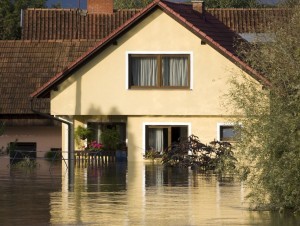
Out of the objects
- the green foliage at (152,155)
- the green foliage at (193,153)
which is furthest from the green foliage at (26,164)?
the green foliage at (152,155)

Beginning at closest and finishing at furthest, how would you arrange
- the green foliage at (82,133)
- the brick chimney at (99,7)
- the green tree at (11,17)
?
the green foliage at (82,133) → the brick chimney at (99,7) → the green tree at (11,17)

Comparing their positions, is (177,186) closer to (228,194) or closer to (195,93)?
(228,194)

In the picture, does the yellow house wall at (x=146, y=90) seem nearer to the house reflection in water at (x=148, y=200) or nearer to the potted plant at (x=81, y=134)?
the potted plant at (x=81, y=134)

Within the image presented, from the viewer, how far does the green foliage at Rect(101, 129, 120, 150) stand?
4444 centimetres

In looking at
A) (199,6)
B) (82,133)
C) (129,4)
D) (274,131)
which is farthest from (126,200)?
(129,4)

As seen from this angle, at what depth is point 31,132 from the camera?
1939 inches

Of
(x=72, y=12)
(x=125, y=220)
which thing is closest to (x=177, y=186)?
(x=125, y=220)

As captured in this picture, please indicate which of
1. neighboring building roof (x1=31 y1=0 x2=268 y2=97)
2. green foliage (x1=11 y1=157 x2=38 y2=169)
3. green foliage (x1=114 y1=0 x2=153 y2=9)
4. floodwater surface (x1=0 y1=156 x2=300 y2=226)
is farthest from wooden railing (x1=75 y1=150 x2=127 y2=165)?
green foliage (x1=114 y1=0 x2=153 y2=9)

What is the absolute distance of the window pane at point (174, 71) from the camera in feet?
143

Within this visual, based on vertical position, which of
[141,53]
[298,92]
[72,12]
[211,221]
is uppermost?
[72,12]

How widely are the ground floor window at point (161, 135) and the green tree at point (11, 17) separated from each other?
29633mm

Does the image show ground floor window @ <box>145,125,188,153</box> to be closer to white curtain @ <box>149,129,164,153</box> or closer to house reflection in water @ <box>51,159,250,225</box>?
white curtain @ <box>149,129,164,153</box>

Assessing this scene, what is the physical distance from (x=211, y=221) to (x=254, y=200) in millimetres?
2007

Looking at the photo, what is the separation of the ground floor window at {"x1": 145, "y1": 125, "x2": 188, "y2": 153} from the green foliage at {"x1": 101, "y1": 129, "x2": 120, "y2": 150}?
50.8 inches
